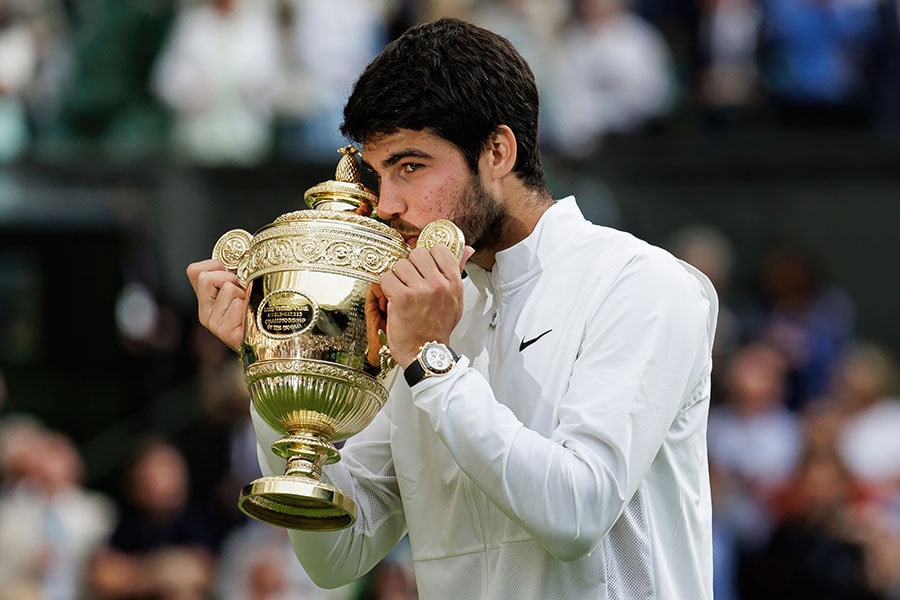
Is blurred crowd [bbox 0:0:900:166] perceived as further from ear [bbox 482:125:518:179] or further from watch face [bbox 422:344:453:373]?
Answer: watch face [bbox 422:344:453:373]

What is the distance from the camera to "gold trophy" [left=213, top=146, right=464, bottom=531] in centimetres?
370

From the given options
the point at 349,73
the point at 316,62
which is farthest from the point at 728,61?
the point at 316,62

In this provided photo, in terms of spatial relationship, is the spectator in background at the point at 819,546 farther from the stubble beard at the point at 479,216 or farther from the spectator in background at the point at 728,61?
the stubble beard at the point at 479,216

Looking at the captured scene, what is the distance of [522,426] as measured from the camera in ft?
11.6

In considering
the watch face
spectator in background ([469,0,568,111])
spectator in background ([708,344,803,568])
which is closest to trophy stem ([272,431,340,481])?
the watch face

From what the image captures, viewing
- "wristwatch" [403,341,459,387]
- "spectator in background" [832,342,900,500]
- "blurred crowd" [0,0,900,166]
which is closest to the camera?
"wristwatch" [403,341,459,387]

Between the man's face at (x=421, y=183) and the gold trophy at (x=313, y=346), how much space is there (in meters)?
0.08

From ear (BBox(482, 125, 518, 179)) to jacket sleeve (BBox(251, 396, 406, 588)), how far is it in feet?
2.31

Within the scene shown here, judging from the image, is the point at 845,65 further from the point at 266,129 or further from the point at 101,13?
the point at 101,13

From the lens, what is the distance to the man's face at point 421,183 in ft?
12.6

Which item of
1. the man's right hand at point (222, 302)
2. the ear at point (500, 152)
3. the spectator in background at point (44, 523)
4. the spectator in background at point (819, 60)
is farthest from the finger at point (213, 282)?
the spectator in background at point (819, 60)

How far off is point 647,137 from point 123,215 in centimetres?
354

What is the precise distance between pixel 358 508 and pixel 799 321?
22.1ft

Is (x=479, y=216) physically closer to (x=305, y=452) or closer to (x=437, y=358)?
(x=437, y=358)
